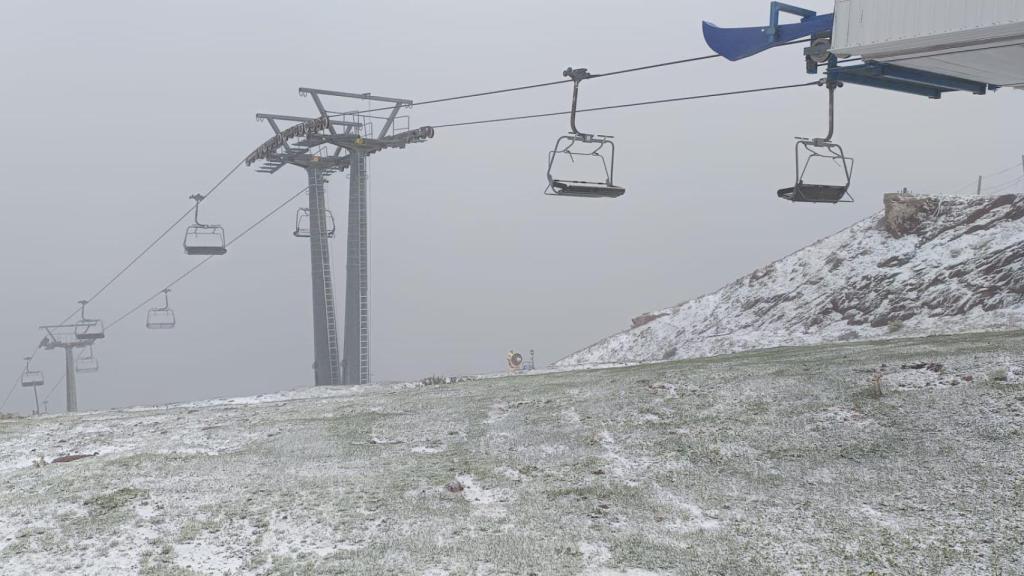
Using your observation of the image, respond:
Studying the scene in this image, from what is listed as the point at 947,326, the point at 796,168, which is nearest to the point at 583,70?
the point at 796,168

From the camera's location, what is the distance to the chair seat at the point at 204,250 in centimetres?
3481

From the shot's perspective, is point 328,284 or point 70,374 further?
point 70,374

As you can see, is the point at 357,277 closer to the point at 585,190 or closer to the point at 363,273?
the point at 363,273

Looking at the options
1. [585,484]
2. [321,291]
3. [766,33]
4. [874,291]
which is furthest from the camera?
[321,291]

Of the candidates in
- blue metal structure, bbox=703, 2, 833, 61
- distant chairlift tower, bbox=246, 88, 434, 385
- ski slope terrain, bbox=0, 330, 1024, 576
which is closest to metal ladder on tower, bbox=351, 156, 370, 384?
distant chairlift tower, bbox=246, 88, 434, 385

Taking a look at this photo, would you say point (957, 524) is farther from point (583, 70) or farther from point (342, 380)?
point (342, 380)

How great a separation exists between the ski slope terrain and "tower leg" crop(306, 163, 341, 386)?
2380 centimetres

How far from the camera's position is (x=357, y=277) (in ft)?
129

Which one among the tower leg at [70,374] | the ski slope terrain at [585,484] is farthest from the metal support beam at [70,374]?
the ski slope terrain at [585,484]

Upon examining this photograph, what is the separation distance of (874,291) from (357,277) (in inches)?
938

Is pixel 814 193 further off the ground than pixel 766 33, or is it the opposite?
pixel 766 33

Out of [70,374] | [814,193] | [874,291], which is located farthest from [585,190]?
[70,374]

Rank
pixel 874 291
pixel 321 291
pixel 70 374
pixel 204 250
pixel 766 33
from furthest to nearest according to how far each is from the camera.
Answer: pixel 70 374 < pixel 321 291 < pixel 874 291 < pixel 204 250 < pixel 766 33

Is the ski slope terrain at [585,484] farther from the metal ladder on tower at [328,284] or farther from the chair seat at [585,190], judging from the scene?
the metal ladder on tower at [328,284]
